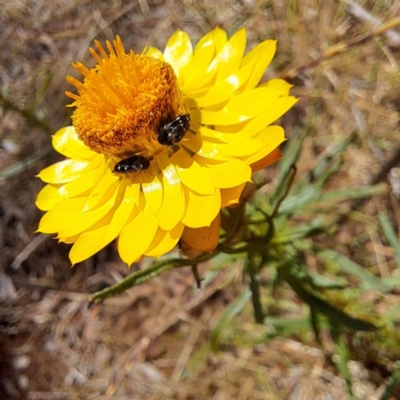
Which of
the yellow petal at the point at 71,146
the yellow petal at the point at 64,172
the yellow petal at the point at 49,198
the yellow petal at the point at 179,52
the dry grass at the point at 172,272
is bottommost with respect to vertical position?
the dry grass at the point at 172,272

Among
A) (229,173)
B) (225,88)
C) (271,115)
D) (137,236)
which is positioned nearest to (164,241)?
(137,236)

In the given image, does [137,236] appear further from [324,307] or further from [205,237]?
[324,307]

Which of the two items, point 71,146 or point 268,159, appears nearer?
point 268,159

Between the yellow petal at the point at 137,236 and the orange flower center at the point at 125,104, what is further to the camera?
the orange flower center at the point at 125,104

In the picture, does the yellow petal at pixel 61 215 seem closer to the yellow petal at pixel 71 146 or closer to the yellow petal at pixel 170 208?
the yellow petal at pixel 71 146

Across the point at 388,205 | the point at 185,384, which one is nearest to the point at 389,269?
the point at 388,205

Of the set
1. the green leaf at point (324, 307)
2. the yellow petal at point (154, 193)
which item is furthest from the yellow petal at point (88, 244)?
the green leaf at point (324, 307)

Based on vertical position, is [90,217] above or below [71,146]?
below
